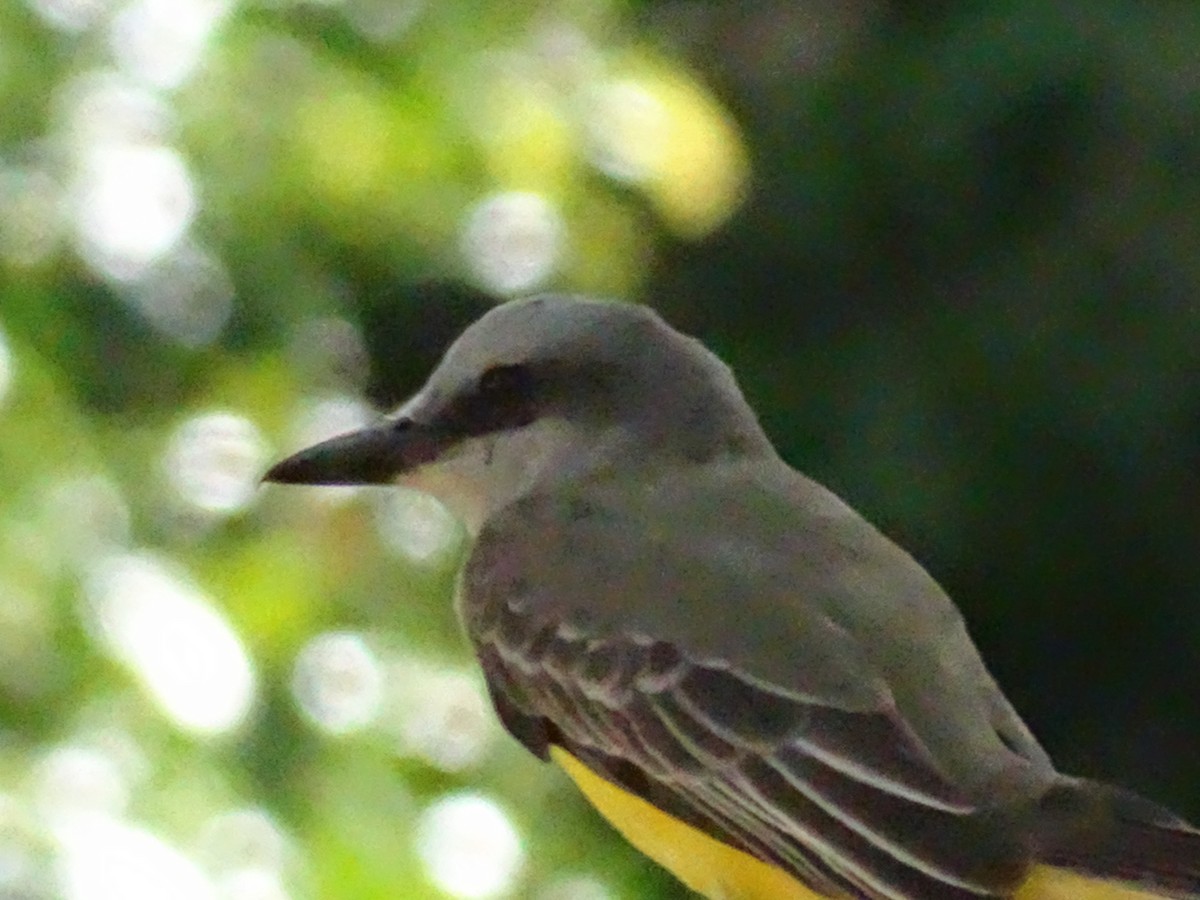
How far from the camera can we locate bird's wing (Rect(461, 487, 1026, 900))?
1180 millimetres

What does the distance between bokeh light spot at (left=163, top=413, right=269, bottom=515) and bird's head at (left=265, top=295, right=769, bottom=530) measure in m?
0.34

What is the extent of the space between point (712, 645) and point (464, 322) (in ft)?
3.16

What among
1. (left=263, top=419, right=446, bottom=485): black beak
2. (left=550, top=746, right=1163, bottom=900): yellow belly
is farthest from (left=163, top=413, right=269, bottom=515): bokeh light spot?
(left=550, top=746, right=1163, bottom=900): yellow belly

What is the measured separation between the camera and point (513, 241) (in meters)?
2.01

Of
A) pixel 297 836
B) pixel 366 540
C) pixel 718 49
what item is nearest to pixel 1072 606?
pixel 718 49

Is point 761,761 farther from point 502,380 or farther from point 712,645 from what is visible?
point 502,380

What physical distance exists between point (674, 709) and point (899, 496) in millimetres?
1161

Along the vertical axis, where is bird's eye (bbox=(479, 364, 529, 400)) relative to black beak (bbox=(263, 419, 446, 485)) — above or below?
above

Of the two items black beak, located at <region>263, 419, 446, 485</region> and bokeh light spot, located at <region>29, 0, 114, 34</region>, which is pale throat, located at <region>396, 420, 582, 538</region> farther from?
bokeh light spot, located at <region>29, 0, 114, 34</region>

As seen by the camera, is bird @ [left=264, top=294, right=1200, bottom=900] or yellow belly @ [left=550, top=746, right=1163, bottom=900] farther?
yellow belly @ [left=550, top=746, right=1163, bottom=900]

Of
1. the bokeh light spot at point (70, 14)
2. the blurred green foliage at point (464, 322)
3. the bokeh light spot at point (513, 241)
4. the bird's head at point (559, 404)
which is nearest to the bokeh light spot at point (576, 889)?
the blurred green foliage at point (464, 322)

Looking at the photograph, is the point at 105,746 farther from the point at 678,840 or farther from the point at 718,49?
the point at 718,49

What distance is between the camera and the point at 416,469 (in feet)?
4.81

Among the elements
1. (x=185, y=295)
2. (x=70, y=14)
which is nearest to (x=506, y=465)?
(x=185, y=295)
